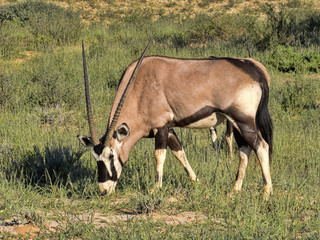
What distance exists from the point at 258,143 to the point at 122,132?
1.53 meters

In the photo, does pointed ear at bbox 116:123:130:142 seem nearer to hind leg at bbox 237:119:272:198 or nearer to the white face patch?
the white face patch

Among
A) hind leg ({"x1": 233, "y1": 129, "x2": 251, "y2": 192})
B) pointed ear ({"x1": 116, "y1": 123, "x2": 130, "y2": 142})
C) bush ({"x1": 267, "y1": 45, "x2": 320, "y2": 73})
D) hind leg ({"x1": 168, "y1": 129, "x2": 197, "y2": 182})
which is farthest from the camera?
bush ({"x1": 267, "y1": 45, "x2": 320, "y2": 73})

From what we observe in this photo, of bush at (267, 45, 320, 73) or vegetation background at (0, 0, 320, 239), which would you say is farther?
bush at (267, 45, 320, 73)

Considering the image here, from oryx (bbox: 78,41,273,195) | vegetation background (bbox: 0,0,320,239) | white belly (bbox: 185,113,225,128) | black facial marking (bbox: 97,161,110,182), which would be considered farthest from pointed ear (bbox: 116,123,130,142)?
white belly (bbox: 185,113,225,128)

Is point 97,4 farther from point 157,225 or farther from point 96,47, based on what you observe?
point 157,225

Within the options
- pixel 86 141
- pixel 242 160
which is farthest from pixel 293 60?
pixel 86 141

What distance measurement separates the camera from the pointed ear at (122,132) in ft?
16.6

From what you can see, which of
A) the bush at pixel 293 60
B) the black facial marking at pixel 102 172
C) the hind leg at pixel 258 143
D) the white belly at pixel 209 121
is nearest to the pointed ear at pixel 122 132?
the black facial marking at pixel 102 172

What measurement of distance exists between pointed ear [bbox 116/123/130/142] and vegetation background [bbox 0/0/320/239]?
1.88 feet

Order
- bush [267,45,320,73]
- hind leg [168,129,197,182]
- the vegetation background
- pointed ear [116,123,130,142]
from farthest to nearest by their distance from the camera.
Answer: bush [267,45,320,73] → hind leg [168,129,197,182] → pointed ear [116,123,130,142] → the vegetation background

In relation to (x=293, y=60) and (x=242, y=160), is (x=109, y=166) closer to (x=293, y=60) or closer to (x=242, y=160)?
(x=242, y=160)

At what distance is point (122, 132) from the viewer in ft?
16.9

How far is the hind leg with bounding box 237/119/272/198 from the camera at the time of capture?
204 inches

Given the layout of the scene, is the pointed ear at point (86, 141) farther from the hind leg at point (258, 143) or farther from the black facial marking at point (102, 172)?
the hind leg at point (258, 143)
